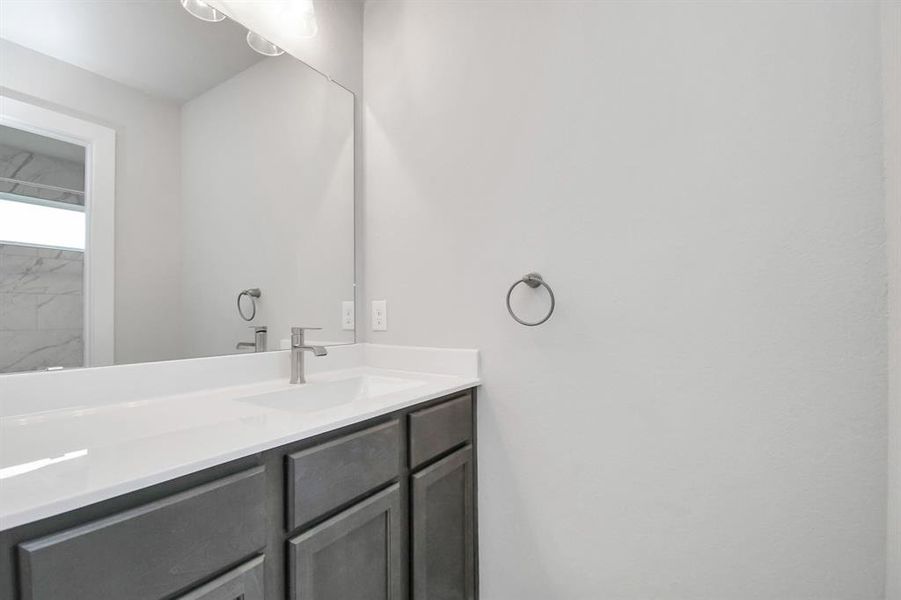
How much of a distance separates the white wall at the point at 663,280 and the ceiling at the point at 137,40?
645 mm

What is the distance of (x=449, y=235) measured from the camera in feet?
4.76

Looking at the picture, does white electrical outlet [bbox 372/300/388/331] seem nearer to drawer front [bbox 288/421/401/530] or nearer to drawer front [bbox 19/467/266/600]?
drawer front [bbox 288/421/401/530]

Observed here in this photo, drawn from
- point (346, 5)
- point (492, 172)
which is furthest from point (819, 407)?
point (346, 5)

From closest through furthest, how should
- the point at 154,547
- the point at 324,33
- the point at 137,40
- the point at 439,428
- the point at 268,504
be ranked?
the point at 154,547 < the point at 268,504 < the point at 137,40 < the point at 439,428 < the point at 324,33

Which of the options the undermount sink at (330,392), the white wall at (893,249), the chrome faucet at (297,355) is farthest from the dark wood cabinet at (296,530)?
the white wall at (893,249)

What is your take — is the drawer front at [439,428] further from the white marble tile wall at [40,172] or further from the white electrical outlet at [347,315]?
the white marble tile wall at [40,172]

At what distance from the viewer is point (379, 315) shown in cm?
162

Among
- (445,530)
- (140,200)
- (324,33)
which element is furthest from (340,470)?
(324,33)

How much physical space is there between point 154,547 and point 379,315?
1.07 meters

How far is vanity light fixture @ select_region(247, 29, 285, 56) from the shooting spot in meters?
1.31

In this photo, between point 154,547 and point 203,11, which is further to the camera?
point 203,11

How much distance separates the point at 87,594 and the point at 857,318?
1.45m

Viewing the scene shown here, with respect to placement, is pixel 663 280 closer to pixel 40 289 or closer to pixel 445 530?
pixel 445 530

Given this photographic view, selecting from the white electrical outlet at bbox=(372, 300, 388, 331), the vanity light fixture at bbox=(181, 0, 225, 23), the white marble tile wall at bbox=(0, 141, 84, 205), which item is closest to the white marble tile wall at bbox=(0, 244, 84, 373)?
the white marble tile wall at bbox=(0, 141, 84, 205)
